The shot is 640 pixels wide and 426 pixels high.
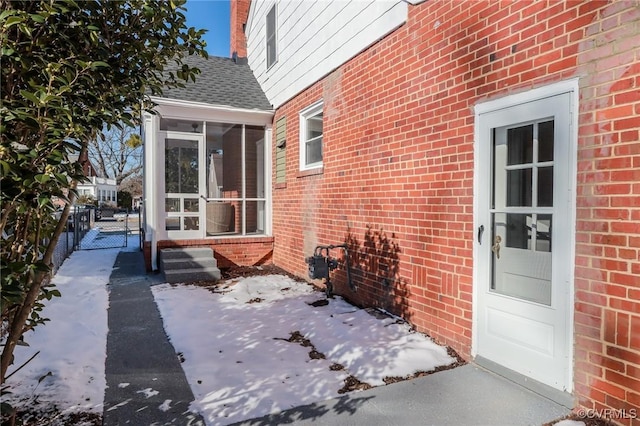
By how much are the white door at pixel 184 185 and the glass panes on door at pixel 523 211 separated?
5.97 metres

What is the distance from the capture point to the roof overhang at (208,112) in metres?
7.14

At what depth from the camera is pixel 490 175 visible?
124 inches

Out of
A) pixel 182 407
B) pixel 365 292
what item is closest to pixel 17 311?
pixel 182 407

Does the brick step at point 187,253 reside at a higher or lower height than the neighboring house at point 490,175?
lower

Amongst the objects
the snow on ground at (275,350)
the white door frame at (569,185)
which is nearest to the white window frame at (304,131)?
the snow on ground at (275,350)

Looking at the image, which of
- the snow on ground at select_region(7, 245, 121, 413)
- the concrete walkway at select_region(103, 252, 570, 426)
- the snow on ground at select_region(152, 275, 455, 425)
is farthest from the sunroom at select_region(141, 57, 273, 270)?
the concrete walkway at select_region(103, 252, 570, 426)

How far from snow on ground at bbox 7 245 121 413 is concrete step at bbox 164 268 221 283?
40.6 inches

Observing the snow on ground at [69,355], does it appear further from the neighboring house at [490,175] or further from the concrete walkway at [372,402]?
the neighboring house at [490,175]

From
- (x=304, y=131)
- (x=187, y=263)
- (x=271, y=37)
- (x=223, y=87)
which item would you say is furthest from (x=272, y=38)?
(x=187, y=263)

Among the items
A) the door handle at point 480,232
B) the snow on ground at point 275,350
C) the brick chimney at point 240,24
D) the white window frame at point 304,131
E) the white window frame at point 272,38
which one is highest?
the brick chimney at point 240,24

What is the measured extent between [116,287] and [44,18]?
18.0ft

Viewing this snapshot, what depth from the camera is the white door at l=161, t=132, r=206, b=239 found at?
746 centimetres

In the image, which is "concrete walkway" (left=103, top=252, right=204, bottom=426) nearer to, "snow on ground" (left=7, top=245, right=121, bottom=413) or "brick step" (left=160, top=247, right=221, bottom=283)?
"snow on ground" (left=7, top=245, right=121, bottom=413)

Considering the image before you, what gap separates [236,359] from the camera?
3.39m
